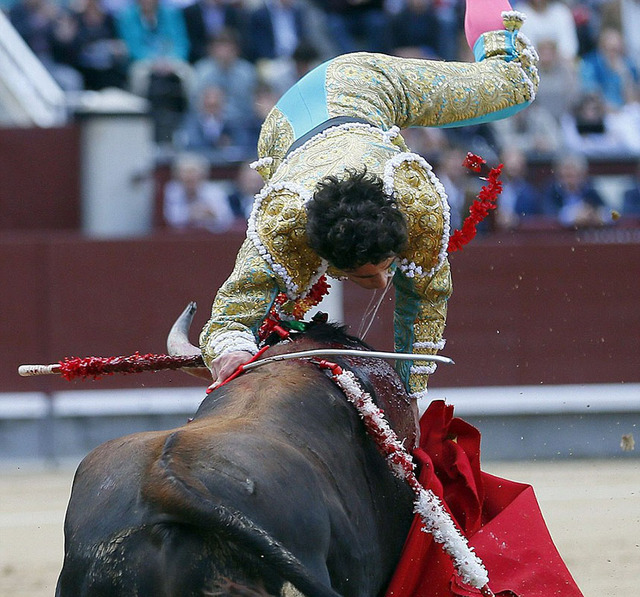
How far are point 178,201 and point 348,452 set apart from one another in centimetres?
515

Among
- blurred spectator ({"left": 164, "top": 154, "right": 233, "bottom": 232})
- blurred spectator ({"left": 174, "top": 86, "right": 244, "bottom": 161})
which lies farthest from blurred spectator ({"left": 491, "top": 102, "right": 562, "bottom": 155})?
blurred spectator ({"left": 164, "top": 154, "right": 233, "bottom": 232})

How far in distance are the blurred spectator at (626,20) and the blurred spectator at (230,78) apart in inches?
100

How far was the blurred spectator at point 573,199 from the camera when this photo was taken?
7.45 m

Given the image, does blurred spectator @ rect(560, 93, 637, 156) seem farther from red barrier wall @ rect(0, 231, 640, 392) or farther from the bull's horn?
the bull's horn

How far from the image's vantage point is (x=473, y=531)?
286 centimetres

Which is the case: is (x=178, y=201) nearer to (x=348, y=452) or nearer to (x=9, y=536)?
(x=9, y=536)

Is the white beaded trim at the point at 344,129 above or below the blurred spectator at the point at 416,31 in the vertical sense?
below

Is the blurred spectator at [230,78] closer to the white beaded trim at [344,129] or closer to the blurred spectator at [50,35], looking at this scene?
the blurred spectator at [50,35]

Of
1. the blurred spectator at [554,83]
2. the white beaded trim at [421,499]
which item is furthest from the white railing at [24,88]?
the white beaded trim at [421,499]

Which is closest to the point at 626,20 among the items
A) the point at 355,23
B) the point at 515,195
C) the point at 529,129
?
the point at 529,129

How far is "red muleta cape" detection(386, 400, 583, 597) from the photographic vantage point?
2619 mm

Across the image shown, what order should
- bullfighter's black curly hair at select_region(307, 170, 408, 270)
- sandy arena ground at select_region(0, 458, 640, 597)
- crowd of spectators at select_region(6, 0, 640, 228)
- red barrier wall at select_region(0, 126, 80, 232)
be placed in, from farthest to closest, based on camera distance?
1. red barrier wall at select_region(0, 126, 80, 232)
2. crowd of spectators at select_region(6, 0, 640, 228)
3. sandy arena ground at select_region(0, 458, 640, 597)
4. bullfighter's black curly hair at select_region(307, 170, 408, 270)

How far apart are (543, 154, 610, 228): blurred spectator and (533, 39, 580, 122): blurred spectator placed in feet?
2.67

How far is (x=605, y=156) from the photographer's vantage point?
312 inches
